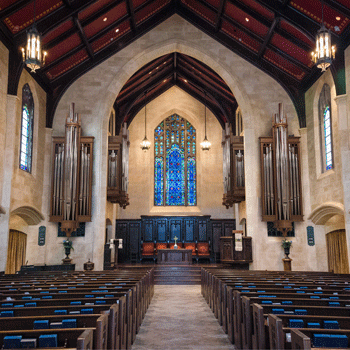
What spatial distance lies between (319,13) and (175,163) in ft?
43.7

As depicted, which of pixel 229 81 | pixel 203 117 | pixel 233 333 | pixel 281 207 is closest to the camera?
pixel 233 333

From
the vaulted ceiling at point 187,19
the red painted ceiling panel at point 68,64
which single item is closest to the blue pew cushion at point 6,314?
Result: the vaulted ceiling at point 187,19

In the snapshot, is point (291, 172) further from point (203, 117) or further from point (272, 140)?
A: point (203, 117)

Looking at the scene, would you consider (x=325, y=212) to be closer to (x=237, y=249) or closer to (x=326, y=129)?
(x=326, y=129)

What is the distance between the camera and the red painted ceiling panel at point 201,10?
1549 cm

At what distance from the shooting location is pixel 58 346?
3344 millimetres

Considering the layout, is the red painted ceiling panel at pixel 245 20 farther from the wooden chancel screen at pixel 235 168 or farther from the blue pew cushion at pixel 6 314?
the blue pew cushion at pixel 6 314

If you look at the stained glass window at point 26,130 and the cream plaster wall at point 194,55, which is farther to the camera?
the cream plaster wall at point 194,55

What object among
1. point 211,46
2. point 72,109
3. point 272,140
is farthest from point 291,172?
point 72,109

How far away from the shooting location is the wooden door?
46.4ft

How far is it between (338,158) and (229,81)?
571 centimetres

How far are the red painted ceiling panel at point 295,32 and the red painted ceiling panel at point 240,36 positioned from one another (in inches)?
81.2

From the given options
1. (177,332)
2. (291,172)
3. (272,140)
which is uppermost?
(272,140)

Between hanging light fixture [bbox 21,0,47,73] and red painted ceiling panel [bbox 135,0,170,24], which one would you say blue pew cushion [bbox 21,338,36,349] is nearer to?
hanging light fixture [bbox 21,0,47,73]
